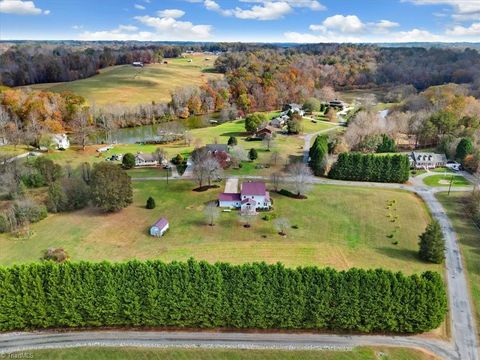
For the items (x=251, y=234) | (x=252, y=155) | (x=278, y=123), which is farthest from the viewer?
(x=278, y=123)

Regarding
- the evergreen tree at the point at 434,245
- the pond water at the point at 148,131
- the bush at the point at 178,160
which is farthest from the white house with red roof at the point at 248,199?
the pond water at the point at 148,131

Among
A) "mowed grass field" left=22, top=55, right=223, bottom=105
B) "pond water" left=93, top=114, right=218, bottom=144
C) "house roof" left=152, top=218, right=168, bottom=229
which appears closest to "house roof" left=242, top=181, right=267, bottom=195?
"house roof" left=152, top=218, right=168, bottom=229

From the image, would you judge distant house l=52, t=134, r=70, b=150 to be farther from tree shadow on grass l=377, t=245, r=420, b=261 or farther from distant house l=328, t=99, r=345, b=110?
distant house l=328, t=99, r=345, b=110

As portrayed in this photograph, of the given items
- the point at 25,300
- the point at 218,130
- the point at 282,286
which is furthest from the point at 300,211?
the point at 218,130

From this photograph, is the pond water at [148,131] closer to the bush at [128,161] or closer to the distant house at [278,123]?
the distant house at [278,123]

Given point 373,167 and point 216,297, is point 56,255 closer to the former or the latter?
point 216,297

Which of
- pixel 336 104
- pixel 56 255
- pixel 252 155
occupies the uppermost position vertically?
pixel 336 104

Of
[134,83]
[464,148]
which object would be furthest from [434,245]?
[134,83]
